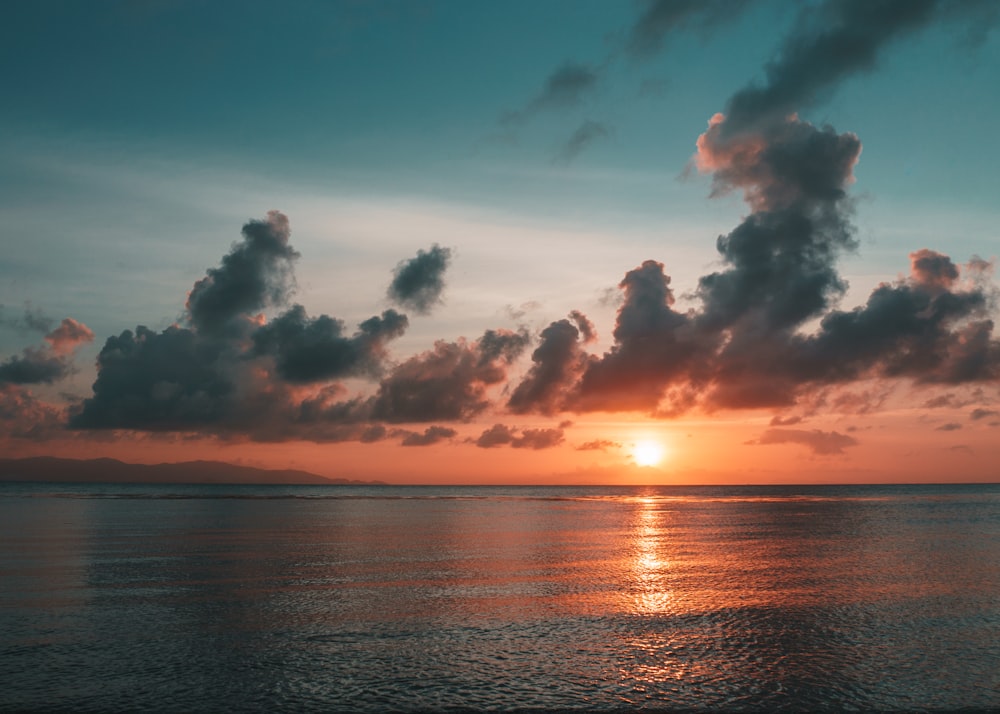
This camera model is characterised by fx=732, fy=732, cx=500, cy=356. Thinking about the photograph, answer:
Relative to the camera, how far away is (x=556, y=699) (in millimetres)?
18328

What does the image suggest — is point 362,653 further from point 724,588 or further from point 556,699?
point 724,588

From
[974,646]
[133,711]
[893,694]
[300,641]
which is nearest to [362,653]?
[300,641]

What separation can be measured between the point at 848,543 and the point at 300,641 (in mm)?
50660

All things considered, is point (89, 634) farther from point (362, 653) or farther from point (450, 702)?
point (450, 702)

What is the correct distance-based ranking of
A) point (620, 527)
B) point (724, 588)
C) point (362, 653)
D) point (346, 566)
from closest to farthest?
point (362, 653), point (724, 588), point (346, 566), point (620, 527)

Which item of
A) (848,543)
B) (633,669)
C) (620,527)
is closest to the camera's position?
(633,669)

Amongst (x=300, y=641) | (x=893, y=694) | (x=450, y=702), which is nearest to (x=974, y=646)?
(x=893, y=694)

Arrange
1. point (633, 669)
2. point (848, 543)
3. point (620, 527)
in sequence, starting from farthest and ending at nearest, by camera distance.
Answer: point (620, 527) → point (848, 543) → point (633, 669)

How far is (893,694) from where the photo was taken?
19.2 m

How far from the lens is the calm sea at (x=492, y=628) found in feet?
62.3

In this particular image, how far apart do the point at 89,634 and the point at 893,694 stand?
2486 cm

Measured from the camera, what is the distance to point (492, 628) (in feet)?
86.0

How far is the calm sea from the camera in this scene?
19000mm

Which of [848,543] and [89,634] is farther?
[848,543]
